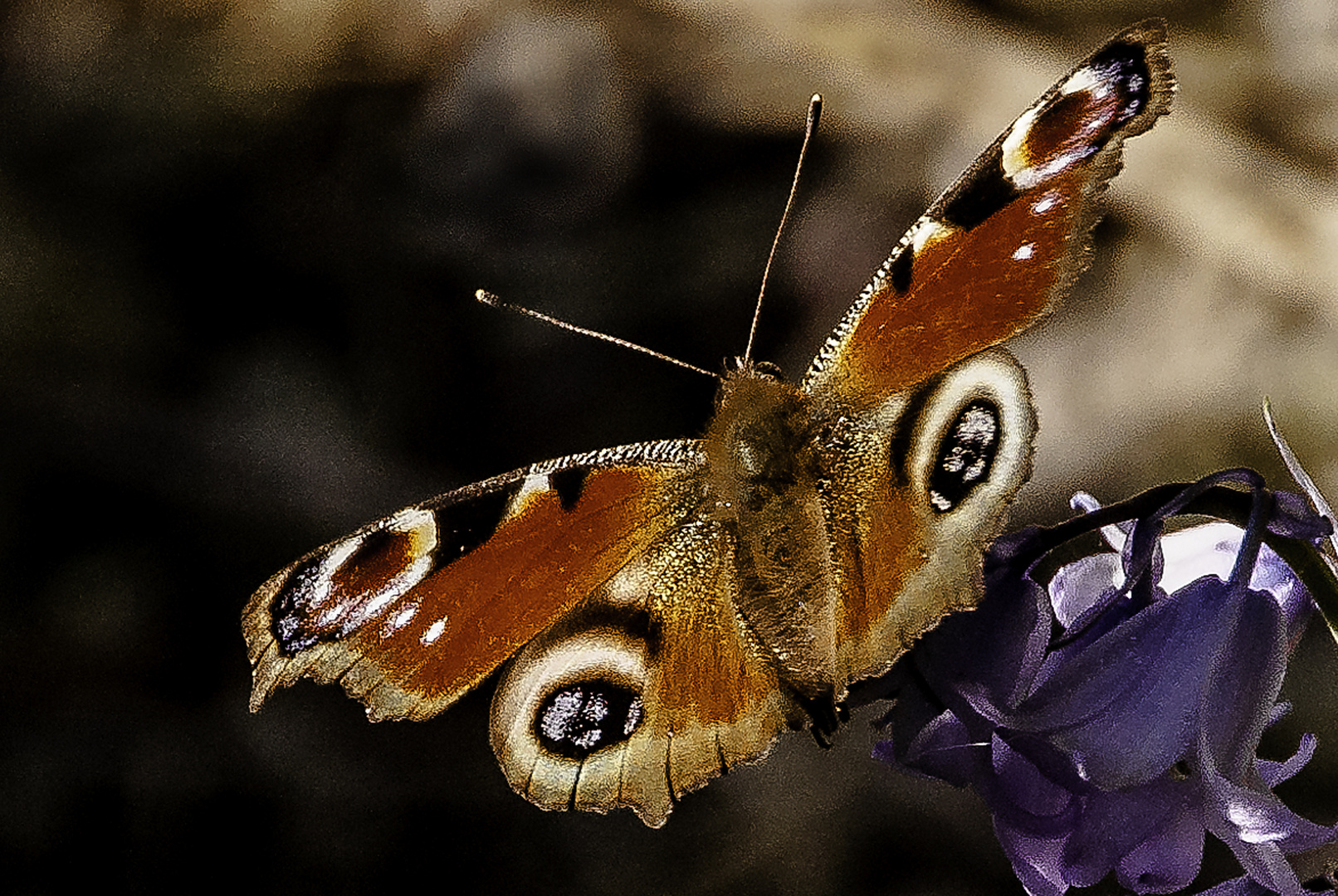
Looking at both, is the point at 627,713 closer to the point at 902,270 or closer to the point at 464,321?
the point at 902,270

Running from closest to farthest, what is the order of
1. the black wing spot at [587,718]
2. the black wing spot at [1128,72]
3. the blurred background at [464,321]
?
the black wing spot at [1128,72]
the black wing spot at [587,718]
the blurred background at [464,321]

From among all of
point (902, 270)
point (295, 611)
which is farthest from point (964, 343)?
point (295, 611)

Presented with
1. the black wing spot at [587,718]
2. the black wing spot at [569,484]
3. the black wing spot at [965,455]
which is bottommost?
the black wing spot at [587,718]

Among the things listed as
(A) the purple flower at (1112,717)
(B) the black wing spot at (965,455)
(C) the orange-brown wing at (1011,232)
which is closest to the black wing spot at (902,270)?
(C) the orange-brown wing at (1011,232)

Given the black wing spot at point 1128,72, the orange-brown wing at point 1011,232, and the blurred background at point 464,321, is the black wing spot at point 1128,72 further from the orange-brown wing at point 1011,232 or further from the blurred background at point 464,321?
the blurred background at point 464,321

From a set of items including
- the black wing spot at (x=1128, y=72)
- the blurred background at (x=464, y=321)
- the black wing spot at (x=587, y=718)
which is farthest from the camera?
the blurred background at (x=464, y=321)

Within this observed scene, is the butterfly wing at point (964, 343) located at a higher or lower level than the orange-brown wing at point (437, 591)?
higher
